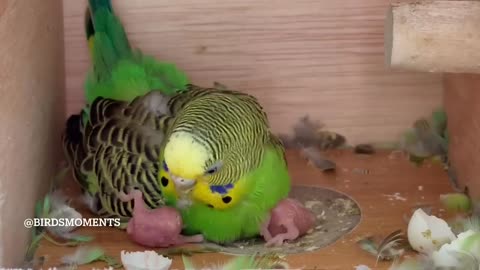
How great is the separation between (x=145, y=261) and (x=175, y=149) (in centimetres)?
11

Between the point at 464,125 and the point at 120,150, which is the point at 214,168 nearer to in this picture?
the point at 120,150

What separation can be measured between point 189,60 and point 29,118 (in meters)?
0.28

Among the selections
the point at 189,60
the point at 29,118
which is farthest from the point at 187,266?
the point at 189,60

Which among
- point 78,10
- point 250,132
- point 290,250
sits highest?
point 78,10

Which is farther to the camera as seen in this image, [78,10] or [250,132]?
[78,10]

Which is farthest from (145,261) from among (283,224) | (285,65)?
(285,65)

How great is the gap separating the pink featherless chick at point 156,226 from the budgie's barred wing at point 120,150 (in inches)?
0.7

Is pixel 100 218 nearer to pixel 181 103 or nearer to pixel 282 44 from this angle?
pixel 181 103

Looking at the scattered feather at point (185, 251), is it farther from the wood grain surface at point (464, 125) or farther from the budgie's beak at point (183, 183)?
the wood grain surface at point (464, 125)

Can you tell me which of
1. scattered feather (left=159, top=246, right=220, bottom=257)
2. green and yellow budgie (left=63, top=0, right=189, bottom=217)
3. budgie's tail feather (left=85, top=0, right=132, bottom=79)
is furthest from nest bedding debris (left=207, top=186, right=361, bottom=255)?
budgie's tail feather (left=85, top=0, right=132, bottom=79)

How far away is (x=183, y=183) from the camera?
2.97 ft

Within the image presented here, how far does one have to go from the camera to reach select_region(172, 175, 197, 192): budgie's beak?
35.6 inches

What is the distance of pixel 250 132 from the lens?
98 cm

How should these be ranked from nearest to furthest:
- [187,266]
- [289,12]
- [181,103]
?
[187,266], [181,103], [289,12]
